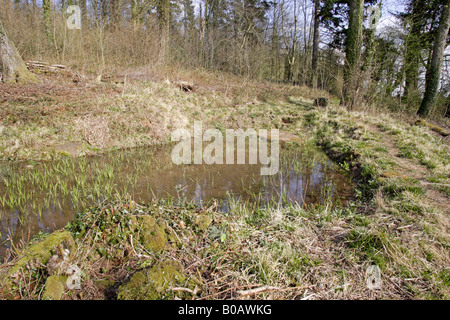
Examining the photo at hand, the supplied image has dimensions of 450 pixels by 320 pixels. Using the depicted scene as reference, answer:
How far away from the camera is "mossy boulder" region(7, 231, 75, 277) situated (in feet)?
7.27

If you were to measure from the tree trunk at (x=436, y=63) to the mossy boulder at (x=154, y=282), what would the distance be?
41.3 ft

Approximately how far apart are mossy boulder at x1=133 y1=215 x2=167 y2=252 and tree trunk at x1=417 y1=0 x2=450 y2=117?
488 inches

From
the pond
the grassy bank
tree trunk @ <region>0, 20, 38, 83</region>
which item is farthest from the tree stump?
tree trunk @ <region>0, 20, 38, 83</region>

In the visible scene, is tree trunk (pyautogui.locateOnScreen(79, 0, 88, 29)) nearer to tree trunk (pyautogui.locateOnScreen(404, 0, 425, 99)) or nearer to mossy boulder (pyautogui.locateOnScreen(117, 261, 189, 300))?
mossy boulder (pyautogui.locateOnScreen(117, 261, 189, 300))

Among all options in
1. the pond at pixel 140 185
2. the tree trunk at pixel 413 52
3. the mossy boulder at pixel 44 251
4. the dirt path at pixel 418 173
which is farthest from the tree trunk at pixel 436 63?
the mossy boulder at pixel 44 251

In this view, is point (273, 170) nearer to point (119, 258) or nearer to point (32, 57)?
point (119, 258)

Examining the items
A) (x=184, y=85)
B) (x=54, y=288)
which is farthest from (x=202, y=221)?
(x=184, y=85)

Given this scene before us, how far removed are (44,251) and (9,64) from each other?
960cm

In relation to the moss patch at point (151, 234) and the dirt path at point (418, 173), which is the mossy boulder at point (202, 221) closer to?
the moss patch at point (151, 234)

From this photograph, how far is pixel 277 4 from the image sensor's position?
2431 cm

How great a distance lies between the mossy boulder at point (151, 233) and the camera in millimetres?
2692

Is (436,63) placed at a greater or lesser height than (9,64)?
greater

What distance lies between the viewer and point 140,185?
5.16 meters

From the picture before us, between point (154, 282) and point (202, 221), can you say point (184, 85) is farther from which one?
point (154, 282)
